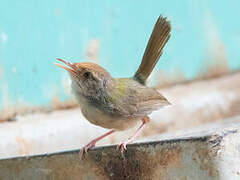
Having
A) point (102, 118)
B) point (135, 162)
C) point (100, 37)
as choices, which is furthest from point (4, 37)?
point (135, 162)

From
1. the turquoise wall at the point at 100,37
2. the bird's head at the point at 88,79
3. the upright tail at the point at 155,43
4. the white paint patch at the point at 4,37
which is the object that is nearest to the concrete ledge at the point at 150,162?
the bird's head at the point at 88,79

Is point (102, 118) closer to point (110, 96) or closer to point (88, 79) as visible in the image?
point (110, 96)

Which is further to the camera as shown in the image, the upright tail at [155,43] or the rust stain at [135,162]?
the upright tail at [155,43]

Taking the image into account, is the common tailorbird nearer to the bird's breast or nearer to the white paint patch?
the bird's breast

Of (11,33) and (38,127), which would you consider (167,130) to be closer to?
(38,127)

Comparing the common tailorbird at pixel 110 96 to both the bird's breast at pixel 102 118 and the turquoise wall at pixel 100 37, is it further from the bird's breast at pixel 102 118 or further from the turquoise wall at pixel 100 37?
the turquoise wall at pixel 100 37

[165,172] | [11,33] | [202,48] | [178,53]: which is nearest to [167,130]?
[178,53]

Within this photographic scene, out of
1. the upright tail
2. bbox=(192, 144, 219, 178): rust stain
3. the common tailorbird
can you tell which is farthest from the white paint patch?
bbox=(192, 144, 219, 178): rust stain
